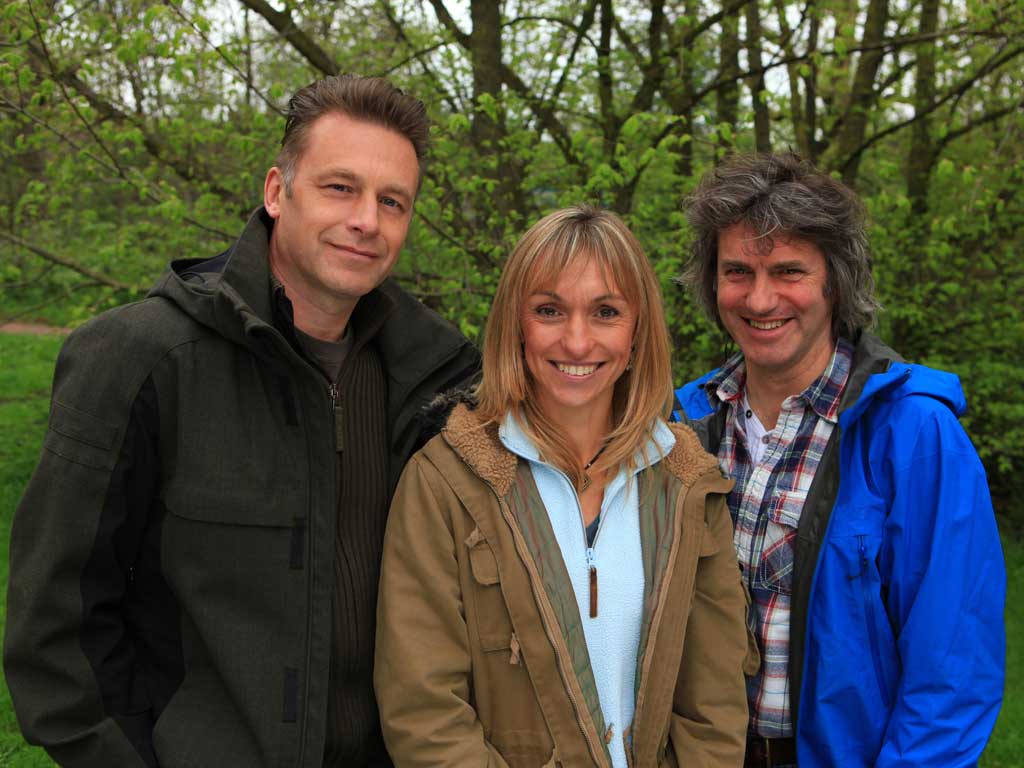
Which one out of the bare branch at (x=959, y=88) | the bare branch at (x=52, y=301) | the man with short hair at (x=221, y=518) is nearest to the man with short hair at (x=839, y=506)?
the man with short hair at (x=221, y=518)

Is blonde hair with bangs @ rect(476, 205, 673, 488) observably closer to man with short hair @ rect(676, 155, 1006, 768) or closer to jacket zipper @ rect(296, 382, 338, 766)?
man with short hair @ rect(676, 155, 1006, 768)

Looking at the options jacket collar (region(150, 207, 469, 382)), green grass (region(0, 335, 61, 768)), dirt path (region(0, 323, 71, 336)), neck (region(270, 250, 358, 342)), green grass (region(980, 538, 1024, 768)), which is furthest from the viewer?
dirt path (region(0, 323, 71, 336))

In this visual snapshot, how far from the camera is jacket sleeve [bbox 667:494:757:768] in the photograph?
2111 millimetres

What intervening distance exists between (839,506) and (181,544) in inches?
64.7

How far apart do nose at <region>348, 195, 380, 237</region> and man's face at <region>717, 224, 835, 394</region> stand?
105 centimetres

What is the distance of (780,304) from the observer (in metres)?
2.47

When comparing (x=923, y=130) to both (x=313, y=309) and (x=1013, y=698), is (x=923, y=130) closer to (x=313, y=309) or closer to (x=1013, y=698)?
(x=1013, y=698)

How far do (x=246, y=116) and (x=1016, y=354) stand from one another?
5.92 m

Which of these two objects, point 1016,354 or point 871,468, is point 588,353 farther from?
point 1016,354

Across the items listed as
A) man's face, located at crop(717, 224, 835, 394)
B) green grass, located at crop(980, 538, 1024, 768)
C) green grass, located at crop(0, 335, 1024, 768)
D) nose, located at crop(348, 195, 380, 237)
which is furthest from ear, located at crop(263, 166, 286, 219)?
green grass, located at crop(980, 538, 1024, 768)

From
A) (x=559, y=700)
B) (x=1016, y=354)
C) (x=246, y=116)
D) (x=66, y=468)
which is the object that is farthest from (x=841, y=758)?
(x=1016, y=354)

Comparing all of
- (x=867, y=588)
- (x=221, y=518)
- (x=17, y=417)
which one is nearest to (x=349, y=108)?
(x=221, y=518)

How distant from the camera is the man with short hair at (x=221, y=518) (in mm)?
1960

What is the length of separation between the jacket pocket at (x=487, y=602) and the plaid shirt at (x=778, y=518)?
79 cm
